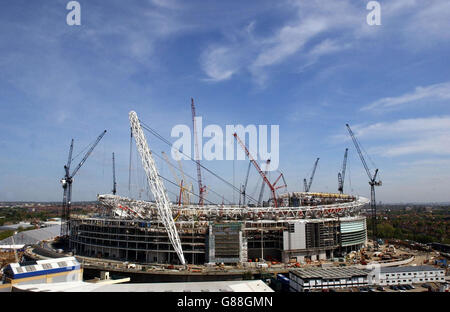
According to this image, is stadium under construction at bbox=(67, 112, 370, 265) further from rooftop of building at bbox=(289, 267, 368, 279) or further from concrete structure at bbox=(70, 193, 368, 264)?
rooftop of building at bbox=(289, 267, 368, 279)

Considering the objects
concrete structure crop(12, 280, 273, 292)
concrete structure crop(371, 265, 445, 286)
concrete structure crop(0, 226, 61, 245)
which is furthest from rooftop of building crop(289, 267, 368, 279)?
concrete structure crop(0, 226, 61, 245)

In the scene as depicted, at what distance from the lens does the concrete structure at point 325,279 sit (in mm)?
23312

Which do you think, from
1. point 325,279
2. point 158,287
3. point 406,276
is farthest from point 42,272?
point 406,276

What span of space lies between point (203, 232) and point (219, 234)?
2411 millimetres

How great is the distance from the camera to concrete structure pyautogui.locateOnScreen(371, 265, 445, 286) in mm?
25081

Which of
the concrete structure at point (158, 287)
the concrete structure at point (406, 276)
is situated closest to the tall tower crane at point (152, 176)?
the concrete structure at point (158, 287)

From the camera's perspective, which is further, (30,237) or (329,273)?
(30,237)

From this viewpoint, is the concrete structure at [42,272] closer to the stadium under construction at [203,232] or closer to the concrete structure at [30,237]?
the stadium under construction at [203,232]

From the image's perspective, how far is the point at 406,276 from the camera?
2559 centimetres

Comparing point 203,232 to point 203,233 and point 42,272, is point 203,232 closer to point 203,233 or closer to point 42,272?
point 203,233

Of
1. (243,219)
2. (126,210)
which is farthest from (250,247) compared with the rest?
(126,210)
